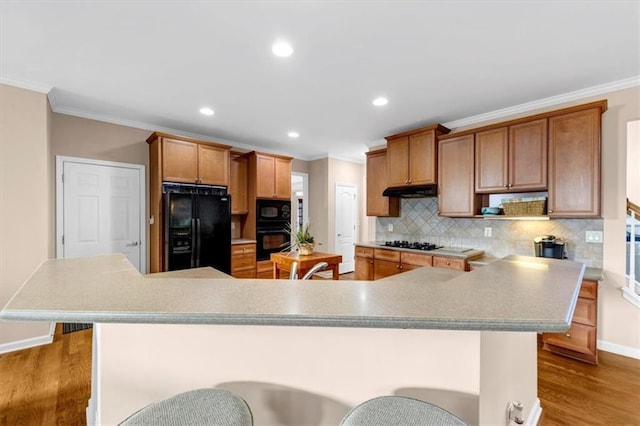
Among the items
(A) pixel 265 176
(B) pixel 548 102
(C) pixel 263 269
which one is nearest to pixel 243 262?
(C) pixel 263 269

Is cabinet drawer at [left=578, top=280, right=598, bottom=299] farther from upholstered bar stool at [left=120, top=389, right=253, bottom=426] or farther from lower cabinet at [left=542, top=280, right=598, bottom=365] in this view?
upholstered bar stool at [left=120, top=389, right=253, bottom=426]

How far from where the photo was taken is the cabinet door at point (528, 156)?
2.94 metres

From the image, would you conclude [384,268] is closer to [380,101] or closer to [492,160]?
[492,160]

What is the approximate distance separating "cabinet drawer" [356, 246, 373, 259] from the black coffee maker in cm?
196

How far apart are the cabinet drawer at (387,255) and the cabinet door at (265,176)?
6.83ft

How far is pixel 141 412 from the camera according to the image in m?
0.85

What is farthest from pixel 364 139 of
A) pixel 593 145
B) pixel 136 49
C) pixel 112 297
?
pixel 112 297

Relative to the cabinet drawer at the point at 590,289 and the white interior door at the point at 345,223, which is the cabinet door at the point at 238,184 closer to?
the white interior door at the point at 345,223

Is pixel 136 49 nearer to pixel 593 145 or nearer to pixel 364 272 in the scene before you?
pixel 364 272

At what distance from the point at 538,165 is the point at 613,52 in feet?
3.53

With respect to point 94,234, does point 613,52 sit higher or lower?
higher

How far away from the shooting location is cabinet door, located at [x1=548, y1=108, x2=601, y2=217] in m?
2.65

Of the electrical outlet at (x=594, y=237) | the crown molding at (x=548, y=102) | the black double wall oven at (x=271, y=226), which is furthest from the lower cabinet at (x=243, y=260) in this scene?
the electrical outlet at (x=594, y=237)

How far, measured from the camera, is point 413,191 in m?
3.96
